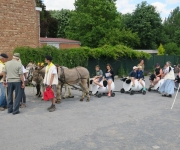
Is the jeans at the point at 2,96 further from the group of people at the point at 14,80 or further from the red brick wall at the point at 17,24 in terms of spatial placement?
the red brick wall at the point at 17,24

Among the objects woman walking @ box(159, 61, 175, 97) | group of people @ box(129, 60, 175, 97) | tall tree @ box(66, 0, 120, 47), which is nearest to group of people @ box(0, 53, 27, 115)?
group of people @ box(129, 60, 175, 97)

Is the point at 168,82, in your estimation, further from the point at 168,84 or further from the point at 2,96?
the point at 2,96

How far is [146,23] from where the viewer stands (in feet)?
163

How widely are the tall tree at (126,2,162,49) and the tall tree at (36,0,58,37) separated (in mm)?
16121

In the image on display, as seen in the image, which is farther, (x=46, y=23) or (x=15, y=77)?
(x=46, y=23)

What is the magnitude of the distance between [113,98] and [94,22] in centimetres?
3422

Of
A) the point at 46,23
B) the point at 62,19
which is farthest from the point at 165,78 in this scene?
the point at 62,19

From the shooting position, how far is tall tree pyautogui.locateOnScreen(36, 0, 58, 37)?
48062 mm

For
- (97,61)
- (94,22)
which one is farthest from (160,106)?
(94,22)

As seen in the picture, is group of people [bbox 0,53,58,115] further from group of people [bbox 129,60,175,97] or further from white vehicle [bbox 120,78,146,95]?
group of people [bbox 129,60,175,97]

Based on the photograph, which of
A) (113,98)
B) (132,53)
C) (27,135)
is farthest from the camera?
(132,53)

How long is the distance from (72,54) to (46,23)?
32550 millimetres

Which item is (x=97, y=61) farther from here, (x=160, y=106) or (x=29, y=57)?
(x=160, y=106)

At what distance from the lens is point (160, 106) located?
9820 mm
